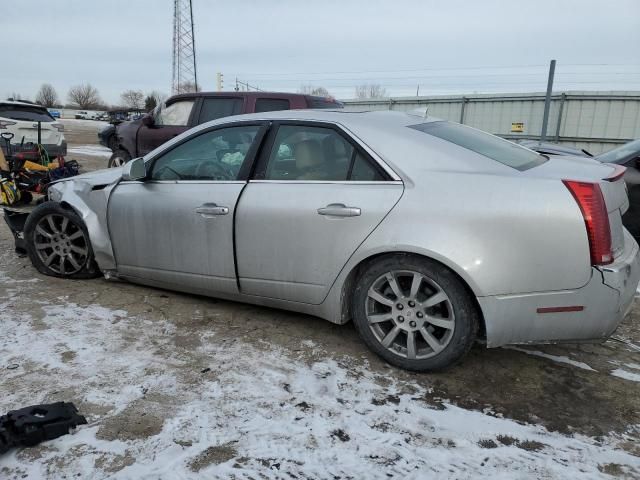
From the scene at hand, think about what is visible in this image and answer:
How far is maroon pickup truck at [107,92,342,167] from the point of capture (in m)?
6.96

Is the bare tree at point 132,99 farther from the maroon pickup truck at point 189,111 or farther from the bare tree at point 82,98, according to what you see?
the maroon pickup truck at point 189,111

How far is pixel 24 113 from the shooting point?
10.5 meters

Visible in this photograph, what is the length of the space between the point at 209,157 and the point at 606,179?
8.41 feet

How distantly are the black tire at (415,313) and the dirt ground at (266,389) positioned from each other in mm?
144

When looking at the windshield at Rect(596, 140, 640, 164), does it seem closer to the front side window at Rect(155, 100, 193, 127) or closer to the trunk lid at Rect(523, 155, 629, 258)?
the trunk lid at Rect(523, 155, 629, 258)

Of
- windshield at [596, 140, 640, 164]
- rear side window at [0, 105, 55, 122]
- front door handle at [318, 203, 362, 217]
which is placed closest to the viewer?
front door handle at [318, 203, 362, 217]

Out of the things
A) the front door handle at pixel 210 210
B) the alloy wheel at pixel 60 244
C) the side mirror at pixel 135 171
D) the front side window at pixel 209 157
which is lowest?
the alloy wheel at pixel 60 244

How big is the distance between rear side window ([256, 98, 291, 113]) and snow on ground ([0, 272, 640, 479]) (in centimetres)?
451

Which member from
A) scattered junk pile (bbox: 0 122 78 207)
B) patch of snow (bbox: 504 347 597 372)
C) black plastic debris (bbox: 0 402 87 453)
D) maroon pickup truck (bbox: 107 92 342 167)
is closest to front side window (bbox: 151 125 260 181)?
black plastic debris (bbox: 0 402 87 453)

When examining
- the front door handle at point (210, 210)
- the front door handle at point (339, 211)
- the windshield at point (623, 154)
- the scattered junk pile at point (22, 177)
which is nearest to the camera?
the front door handle at point (339, 211)

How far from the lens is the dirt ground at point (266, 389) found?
2117mm

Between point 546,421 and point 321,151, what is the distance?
1994mm

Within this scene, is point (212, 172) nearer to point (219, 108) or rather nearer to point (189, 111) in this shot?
point (219, 108)

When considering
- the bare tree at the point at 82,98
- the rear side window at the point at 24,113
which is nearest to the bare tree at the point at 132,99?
the bare tree at the point at 82,98
